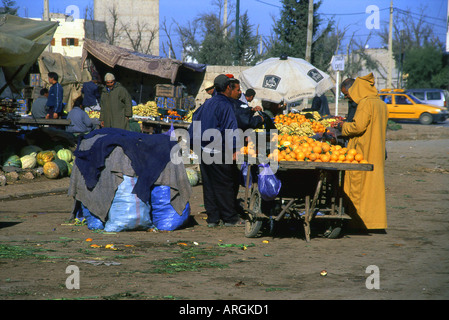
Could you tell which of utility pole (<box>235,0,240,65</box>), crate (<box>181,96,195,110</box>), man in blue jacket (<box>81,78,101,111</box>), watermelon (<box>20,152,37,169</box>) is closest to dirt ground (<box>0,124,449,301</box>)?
watermelon (<box>20,152,37,169</box>)

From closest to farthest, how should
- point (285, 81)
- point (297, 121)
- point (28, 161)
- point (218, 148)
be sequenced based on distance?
point (218, 148) < point (297, 121) < point (28, 161) < point (285, 81)

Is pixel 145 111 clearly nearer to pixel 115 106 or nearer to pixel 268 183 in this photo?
pixel 115 106

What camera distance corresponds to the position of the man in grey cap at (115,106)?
11.9m

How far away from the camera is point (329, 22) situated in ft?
108

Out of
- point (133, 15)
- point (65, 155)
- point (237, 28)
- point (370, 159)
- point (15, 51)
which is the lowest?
point (65, 155)

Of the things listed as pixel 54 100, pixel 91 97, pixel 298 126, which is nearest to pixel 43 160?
pixel 54 100

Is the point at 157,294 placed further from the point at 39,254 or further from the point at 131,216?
the point at 131,216

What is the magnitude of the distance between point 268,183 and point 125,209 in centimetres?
199

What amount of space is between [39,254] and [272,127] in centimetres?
365

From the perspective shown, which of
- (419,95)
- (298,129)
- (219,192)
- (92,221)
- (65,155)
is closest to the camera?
(92,221)

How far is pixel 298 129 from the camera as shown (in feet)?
32.8

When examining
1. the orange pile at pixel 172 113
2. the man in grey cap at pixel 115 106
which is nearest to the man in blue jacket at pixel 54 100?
the man in grey cap at pixel 115 106

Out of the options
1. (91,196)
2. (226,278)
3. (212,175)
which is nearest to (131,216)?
(91,196)

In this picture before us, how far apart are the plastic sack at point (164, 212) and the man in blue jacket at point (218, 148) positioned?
0.54m
